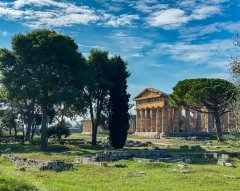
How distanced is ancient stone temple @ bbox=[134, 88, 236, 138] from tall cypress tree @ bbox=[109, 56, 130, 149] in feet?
134

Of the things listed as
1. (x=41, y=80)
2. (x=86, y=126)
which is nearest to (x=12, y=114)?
(x=41, y=80)

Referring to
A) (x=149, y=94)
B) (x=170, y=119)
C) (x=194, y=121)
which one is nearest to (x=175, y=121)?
(x=170, y=119)

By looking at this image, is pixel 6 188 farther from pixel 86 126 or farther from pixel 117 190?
pixel 86 126

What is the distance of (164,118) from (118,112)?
45.1 metres

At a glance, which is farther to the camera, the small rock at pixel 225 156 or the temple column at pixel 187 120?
the temple column at pixel 187 120

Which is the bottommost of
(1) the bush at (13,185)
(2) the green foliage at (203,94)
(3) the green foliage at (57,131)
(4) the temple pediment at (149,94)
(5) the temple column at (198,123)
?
(1) the bush at (13,185)

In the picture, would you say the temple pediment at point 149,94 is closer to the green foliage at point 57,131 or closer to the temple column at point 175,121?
the temple column at point 175,121

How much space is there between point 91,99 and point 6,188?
37.4 m

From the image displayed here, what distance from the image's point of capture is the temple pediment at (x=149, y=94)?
9304 cm

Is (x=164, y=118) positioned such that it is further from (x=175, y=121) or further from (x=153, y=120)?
(x=153, y=120)

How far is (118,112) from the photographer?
48.4 m

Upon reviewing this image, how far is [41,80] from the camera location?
147 ft

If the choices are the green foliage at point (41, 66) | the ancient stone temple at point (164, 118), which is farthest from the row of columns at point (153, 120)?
the green foliage at point (41, 66)

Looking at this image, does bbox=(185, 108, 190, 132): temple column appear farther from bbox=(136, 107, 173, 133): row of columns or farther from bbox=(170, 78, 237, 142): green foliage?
bbox=(170, 78, 237, 142): green foliage
